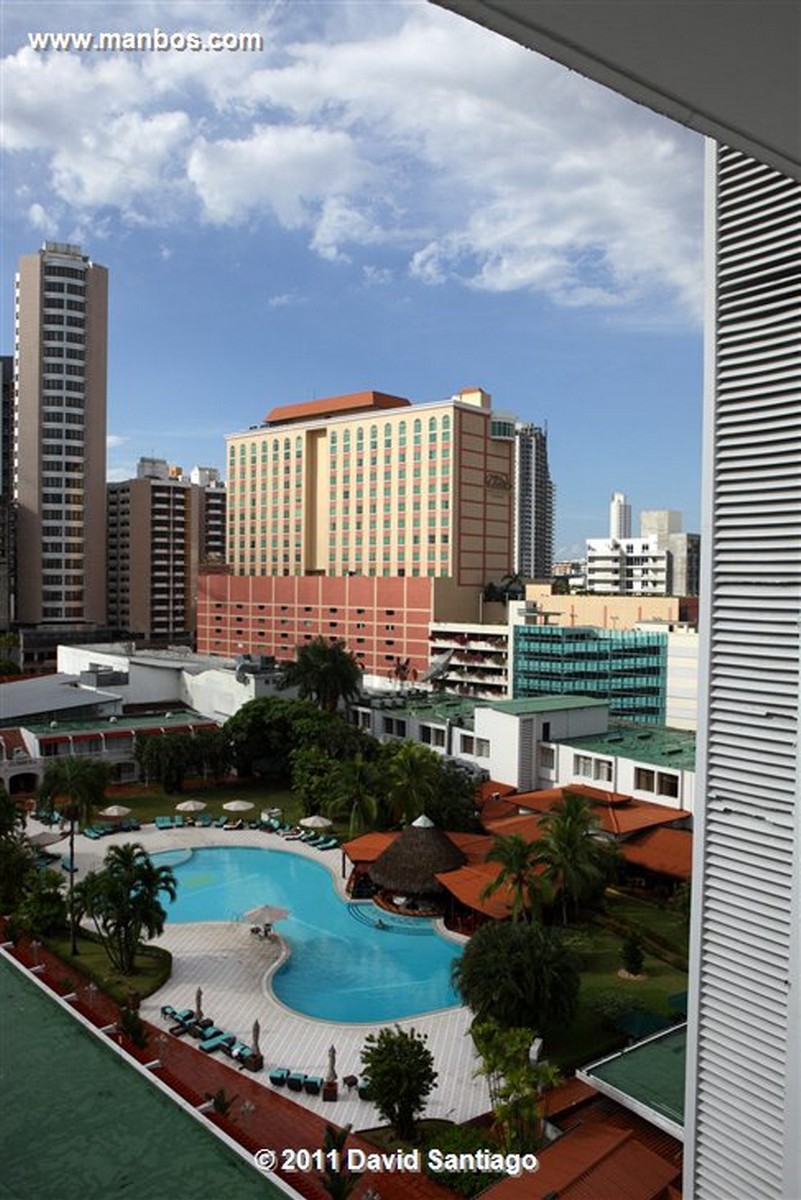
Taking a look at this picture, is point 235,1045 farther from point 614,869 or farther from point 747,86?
point 747,86

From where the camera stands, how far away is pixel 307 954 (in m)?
23.2

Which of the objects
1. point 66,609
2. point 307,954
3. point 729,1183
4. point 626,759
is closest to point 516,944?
point 307,954

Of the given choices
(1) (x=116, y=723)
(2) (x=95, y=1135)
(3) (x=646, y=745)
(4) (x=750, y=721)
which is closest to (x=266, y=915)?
(2) (x=95, y=1135)

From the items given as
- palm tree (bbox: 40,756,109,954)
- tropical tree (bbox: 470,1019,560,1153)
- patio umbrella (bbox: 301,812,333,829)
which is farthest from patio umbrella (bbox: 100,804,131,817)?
tropical tree (bbox: 470,1019,560,1153)

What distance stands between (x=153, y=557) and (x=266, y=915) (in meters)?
70.5

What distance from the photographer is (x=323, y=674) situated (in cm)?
4425

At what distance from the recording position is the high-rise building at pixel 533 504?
144250 millimetres

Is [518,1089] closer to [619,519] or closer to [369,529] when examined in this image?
[369,529]

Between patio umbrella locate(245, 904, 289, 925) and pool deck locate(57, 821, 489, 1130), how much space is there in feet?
2.44

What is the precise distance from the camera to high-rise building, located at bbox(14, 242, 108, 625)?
79.9 m

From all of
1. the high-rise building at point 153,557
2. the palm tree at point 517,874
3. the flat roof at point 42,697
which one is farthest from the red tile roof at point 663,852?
the high-rise building at point 153,557

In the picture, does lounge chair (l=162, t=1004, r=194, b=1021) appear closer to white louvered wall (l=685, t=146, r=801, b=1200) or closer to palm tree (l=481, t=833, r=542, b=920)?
palm tree (l=481, t=833, r=542, b=920)

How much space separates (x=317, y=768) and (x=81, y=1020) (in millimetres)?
17382

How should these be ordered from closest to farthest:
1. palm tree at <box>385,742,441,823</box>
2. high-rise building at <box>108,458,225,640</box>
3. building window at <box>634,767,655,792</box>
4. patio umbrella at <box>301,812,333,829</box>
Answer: palm tree at <box>385,742,441,823</box> < building window at <box>634,767,655,792</box> < patio umbrella at <box>301,812,333,829</box> < high-rise building at <box>108,458,225,640</box>
